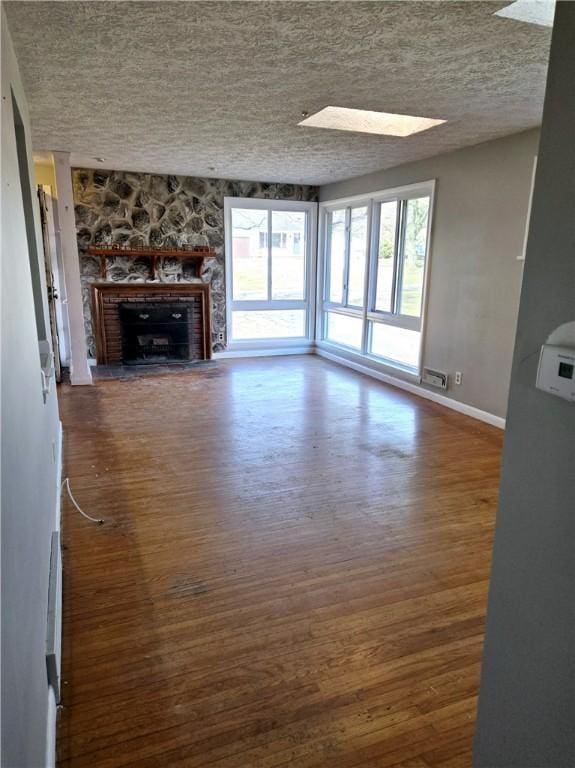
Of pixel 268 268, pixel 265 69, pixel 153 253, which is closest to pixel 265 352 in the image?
pixel 268 268

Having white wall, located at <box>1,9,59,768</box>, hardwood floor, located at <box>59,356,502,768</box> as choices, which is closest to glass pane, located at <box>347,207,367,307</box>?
hardwood floor, located at <box>59,356,502,768</box>

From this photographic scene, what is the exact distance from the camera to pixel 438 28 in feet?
7.49

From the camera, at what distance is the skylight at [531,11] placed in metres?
2.06

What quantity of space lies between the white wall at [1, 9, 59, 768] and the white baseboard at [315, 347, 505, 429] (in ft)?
13.1

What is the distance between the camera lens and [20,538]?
1.13 meters

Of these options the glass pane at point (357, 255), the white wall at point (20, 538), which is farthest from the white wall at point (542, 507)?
the glass pane at point (357, 255)

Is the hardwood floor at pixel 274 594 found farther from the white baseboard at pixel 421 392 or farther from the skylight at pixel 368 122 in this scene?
the skylight at pixel 368 122

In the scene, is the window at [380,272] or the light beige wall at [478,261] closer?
the light beige wall at [478,261]

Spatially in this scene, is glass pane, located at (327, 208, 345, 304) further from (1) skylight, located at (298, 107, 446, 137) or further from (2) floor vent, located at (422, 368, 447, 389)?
(1) skylight, located at (298, 107, 446, 137)

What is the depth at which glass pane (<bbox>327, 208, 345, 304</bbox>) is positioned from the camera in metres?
7.20

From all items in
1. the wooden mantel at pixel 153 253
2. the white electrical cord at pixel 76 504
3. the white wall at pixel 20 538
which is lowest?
the white electrical cord at pixel 76 504

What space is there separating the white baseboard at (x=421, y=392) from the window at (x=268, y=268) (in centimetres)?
89

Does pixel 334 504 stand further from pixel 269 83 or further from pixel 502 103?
pixel 502 103

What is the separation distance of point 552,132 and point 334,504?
8.09 ft
